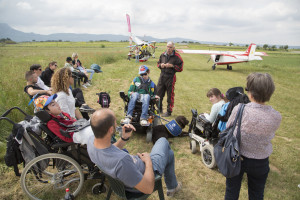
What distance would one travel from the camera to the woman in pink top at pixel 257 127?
1.67 m

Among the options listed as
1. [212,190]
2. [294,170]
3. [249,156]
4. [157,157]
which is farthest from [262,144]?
[294,170]

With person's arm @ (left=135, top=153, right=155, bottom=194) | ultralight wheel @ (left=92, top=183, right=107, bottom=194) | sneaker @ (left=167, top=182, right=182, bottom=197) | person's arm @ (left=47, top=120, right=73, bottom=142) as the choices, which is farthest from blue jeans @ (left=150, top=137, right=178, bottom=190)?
person's arm @ (left=47, top=120, right=73, bottom=142)

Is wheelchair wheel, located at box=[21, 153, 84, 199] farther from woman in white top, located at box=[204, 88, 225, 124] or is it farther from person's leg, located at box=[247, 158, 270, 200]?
woman in white top, located at box=[204, 88, 225, 124]

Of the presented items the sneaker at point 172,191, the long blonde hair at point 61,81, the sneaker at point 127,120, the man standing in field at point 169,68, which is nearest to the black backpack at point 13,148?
the long blonde hair at point 61,81

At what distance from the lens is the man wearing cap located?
4.32 meters

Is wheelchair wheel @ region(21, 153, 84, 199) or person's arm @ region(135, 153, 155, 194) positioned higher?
person's arm @ region(135, 153, 155, 194)

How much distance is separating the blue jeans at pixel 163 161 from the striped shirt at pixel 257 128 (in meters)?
0.99

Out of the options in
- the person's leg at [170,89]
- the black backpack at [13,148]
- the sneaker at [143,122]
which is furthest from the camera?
the person's leg at [170,89]

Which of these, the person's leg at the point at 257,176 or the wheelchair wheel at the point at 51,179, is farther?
the wheelchair wheel at the point at 51,179

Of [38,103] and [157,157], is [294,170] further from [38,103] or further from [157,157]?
[38,103]

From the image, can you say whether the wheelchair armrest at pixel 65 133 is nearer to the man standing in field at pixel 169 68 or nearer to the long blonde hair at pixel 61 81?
the long blonde hair at pixel 61 81

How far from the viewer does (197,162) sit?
3736mm

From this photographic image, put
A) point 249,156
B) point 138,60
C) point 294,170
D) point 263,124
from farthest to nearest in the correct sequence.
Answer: point 138,60, point 294,170, point 249,156, point 263,124

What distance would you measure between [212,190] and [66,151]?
261cm
